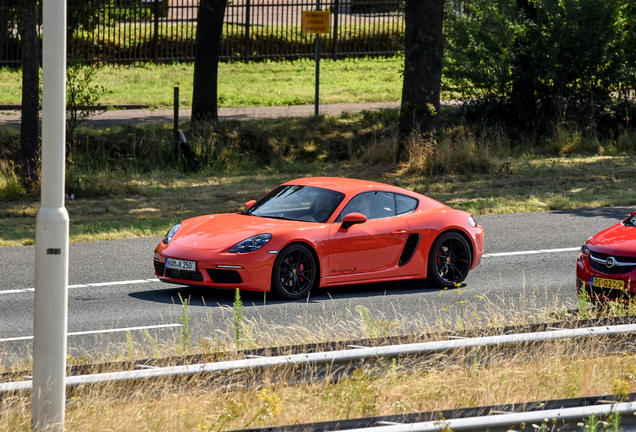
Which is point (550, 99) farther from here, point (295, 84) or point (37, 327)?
point (37, 327)

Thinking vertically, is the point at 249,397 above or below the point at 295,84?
below

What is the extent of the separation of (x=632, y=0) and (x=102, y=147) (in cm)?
1495

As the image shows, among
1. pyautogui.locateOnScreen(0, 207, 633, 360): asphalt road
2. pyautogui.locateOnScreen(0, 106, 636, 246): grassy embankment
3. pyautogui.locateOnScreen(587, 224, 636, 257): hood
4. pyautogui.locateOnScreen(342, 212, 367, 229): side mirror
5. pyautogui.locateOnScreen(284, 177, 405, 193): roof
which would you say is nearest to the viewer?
pyautogui.locateOnScreen(0, 207, 633, 360): asphalt road

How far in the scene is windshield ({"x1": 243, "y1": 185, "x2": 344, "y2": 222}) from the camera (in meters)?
11.0

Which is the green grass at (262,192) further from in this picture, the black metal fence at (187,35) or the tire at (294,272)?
the black metal fence at (187,35)

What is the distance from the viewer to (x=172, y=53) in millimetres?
32938

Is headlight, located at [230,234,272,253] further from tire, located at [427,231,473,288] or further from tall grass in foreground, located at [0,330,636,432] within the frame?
tall grass in foreground, located at [0,330,636,432]

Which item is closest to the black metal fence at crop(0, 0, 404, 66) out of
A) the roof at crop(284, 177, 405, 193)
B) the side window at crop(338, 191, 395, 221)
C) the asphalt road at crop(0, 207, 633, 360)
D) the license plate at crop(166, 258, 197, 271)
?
the asphalt road at crop(0, 207, 633, 360)

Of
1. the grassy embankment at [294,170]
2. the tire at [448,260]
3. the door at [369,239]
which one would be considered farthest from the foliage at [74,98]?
the tire at [448,260]

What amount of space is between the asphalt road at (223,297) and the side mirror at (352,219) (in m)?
0.85

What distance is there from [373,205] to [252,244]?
1845 millimetres

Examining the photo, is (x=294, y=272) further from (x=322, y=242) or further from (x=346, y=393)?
(x=346, y=393)

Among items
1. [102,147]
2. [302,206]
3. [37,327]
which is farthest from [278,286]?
[102,147]

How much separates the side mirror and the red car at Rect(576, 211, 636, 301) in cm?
247
